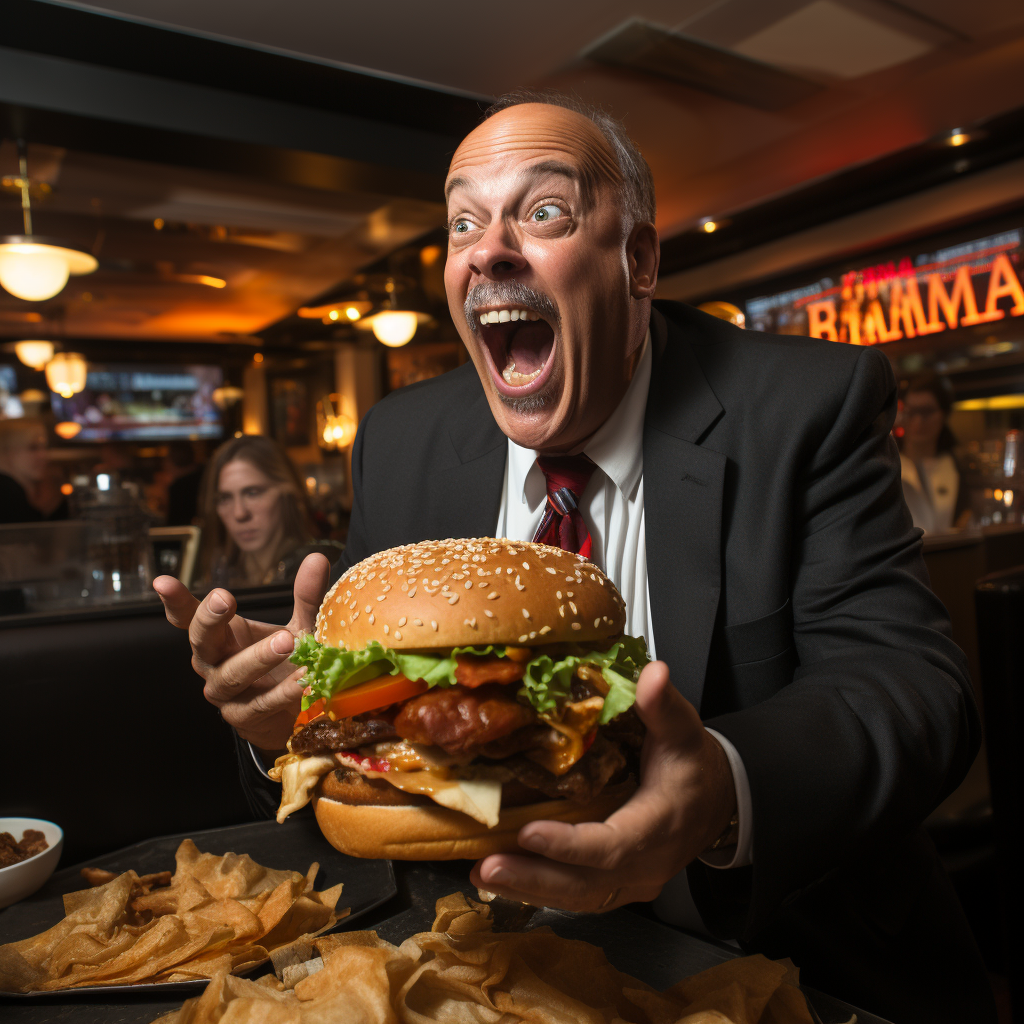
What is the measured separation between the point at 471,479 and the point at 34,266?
5.06 meters

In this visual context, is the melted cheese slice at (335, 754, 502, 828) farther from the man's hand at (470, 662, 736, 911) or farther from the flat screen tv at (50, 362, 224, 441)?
the flat screen tv at (50, 362, 224, 441)

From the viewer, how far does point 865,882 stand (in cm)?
156

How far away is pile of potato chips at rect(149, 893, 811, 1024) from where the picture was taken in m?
0.95

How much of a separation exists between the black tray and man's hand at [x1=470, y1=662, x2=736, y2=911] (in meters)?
0.48

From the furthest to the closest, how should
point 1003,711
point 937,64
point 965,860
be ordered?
point 937,64 → point 965,860 → point 1003,711

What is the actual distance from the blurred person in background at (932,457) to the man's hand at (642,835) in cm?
510

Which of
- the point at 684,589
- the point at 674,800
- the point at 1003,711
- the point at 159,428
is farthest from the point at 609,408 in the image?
the point at 159,428

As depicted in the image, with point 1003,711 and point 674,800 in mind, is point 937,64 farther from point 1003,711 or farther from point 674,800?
point 674,800

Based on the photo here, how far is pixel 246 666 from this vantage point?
135 centimetres

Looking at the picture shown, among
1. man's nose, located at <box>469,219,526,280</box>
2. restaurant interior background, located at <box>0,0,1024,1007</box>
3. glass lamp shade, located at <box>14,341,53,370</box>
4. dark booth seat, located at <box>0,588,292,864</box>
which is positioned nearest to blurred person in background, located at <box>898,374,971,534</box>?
Result: restaurant interior background, located at <box>0,0,1024,1007</box>

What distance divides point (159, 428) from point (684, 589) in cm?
1259

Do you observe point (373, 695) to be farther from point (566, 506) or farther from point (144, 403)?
point (144, 403)

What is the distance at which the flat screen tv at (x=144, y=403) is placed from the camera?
12.2 m

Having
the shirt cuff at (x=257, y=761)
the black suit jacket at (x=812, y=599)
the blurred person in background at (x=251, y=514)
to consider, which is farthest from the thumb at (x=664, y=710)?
the blurred person in background at (x=251, y=514)
